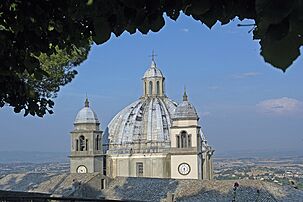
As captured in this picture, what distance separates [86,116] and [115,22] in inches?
1565

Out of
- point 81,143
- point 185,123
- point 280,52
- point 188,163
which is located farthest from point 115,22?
point 81,143

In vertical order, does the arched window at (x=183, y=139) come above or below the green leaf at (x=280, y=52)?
above

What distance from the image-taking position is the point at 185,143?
40719mm

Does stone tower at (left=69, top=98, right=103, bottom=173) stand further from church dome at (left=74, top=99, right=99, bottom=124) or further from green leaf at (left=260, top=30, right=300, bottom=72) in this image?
green leaf at (left=260, top=30, right=300, bottom=72)

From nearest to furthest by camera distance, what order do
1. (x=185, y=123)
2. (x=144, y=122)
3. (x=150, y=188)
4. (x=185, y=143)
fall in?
(x=150, y=188) → (x=185, y=123) → (x=185, y=143) → (x=144, y=122)

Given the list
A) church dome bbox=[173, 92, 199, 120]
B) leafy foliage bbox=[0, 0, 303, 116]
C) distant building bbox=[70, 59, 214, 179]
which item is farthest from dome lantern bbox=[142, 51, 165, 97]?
leafy foliage bbox=[0, 0, 303, 116]

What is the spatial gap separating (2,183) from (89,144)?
Result: 23.4 ft

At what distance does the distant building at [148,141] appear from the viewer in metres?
40.6

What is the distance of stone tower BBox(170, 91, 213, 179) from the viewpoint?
40312 mm

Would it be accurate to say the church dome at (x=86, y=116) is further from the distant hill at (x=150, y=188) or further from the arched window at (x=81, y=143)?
the distant hill at (x=150, y=188)

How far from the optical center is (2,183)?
134 feet

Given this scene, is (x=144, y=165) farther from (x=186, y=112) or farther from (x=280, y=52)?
(x=280, y=52)

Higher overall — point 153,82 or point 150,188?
point 153,82

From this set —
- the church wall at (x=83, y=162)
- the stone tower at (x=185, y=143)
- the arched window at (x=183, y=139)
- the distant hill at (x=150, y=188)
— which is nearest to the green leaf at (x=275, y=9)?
the distant hill at (x=150, y=188)
